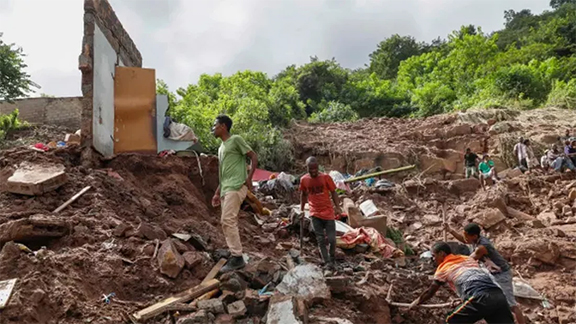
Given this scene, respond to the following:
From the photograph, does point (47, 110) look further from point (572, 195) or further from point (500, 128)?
point (572, 195)

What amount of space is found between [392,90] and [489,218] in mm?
14829

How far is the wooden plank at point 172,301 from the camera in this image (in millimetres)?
3332

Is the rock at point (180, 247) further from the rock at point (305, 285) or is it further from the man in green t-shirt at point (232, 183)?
the rock at point (305, 285)

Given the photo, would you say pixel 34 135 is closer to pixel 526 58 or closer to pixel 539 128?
pixel 539 128

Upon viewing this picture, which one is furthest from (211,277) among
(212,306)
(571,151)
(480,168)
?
(571,151)

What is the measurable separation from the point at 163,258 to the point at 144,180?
223 centimetres

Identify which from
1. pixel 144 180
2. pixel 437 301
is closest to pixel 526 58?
pixel 437 301

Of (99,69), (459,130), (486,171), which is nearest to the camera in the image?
(99,69)

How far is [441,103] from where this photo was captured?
59.3ft

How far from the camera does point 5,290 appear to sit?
309cm

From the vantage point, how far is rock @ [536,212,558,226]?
870 centimetres

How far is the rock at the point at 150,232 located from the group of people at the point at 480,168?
906 centimetres

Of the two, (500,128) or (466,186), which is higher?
(500,128)

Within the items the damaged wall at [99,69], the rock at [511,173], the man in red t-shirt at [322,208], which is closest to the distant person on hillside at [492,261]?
the man in red t-shirt at [322,208]
